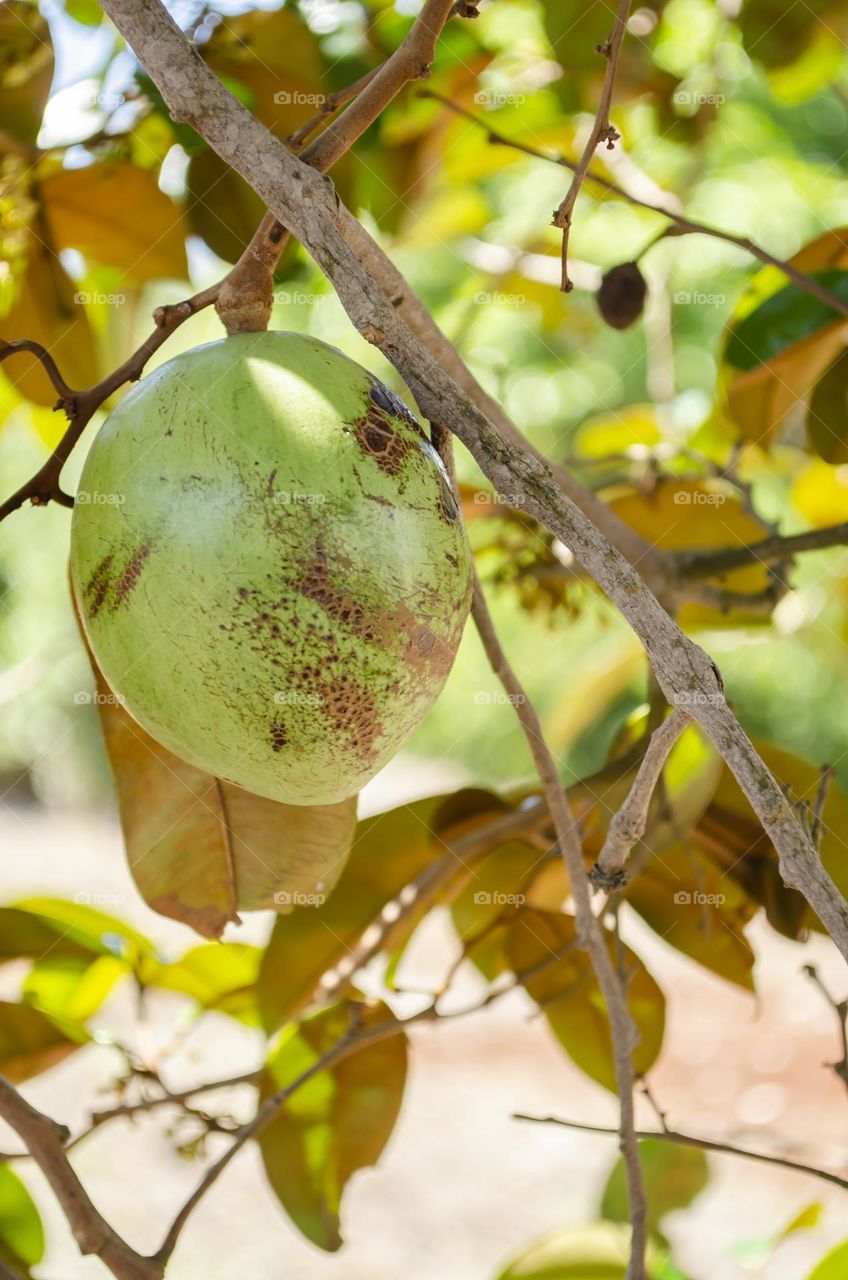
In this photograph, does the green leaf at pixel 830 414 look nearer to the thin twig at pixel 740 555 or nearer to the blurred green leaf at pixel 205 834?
the thin twig at pixel 740 555

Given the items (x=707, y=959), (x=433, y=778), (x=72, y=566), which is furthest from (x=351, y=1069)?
(x=433, y=778)

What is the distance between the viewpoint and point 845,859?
2.25 feet

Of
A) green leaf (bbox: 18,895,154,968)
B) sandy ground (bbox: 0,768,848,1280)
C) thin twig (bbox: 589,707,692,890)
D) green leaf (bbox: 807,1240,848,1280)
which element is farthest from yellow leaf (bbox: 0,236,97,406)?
sandy ground (bbox: 0,768,848,1280)

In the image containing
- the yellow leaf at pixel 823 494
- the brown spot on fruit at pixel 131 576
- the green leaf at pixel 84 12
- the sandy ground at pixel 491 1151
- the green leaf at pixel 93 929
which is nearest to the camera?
the brown spot on fruit at pixel 131 576

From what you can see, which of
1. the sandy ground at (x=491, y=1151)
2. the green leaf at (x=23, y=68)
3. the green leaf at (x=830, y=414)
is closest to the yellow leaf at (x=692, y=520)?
the green leaf at (x=830, y=414)

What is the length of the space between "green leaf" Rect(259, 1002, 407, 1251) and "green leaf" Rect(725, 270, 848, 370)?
473mm

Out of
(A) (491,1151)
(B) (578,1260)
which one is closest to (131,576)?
(B) (578,1260)

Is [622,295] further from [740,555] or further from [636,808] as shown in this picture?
[636,808]

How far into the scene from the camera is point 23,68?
0.76 m

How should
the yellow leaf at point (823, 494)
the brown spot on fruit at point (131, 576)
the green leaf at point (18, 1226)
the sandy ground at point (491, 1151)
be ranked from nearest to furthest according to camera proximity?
the brown spot on fruit at point (131, 576) < the green leaf at point (18, 1226) < the yellow leaf at point (823, 494) < the sandy ground at point (491, 1151)

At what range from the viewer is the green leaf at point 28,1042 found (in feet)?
2.20

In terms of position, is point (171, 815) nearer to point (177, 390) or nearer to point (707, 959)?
point (177, 390)

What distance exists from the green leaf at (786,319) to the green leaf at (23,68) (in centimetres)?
47

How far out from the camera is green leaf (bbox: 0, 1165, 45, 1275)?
2.08 feet
